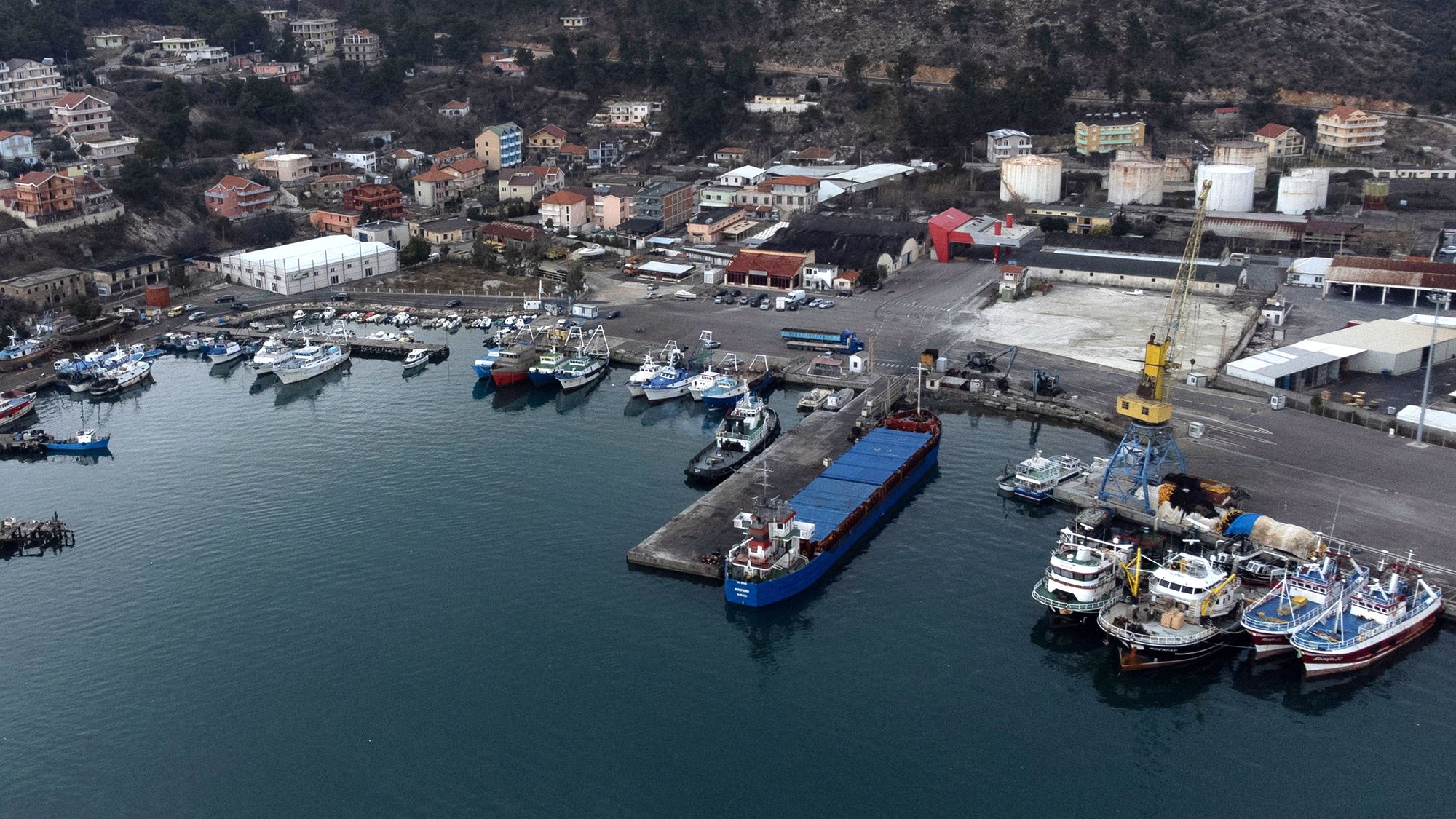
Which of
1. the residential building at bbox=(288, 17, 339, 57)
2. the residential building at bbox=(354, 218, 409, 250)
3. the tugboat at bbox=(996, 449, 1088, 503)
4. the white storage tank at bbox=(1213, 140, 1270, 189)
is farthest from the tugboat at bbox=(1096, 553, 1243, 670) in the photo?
the residential building at bbox=(288, 17, 339, 57)

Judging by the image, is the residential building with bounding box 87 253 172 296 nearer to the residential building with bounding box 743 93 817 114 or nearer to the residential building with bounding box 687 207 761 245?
the residential building with bounding box 687 207 761 245

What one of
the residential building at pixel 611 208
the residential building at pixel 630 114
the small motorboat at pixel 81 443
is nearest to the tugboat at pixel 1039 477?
the small motorboat at pixel 81 443

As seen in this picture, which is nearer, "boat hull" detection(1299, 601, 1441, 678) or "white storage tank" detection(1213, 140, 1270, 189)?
"boat hull" detection(1299, 601, 1441, 678)

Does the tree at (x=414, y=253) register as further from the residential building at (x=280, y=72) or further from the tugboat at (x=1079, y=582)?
the tugboat at (x=1079, y=582)

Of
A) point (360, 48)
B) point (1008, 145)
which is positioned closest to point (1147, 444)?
point (1008, 145)

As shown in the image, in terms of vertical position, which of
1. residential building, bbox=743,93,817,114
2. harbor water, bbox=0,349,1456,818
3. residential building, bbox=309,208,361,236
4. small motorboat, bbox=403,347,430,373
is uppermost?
residential building, bbox=743,93,817,114

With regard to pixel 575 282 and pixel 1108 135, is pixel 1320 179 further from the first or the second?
pixel 575 282
